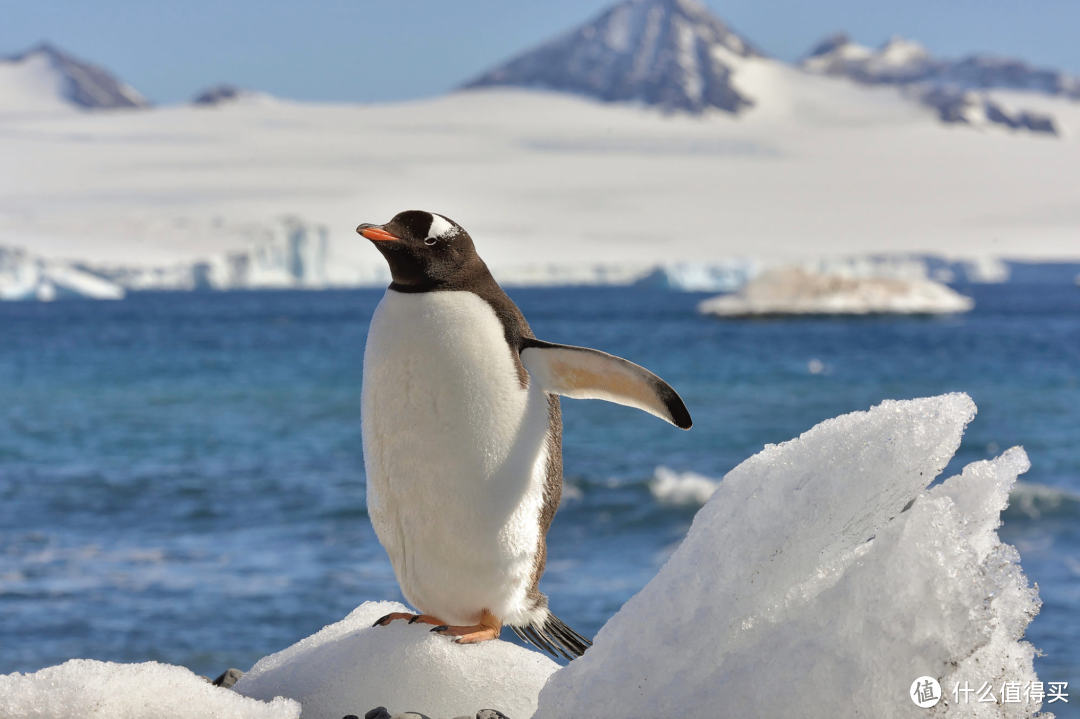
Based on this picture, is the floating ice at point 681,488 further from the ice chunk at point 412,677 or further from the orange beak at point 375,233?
the orange beak at point 375,233

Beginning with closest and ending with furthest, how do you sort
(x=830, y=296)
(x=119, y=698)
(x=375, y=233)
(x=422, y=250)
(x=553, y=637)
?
(x=119, y=698)
(x=375, y=233)
(x=422, y=250)
(x=553, y=637)
(x=830, y=296)

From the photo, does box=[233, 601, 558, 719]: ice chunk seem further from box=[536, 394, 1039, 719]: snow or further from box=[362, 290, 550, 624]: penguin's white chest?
box=[536, 394, 1039, 719]: snow

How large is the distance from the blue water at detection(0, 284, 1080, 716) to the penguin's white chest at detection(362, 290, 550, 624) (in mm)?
4765

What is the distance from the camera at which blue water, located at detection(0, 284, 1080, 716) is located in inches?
324

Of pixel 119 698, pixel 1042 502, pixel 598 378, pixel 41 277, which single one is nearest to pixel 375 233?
pixel 598 378

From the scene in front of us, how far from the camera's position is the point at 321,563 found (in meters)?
9.58

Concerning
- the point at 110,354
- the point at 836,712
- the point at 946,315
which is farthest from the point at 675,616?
the point at 946,315

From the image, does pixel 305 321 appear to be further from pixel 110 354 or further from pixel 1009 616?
pixel 1009 616

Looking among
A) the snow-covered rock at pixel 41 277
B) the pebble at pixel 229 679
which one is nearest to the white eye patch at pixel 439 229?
the pebble at pixel 229 679

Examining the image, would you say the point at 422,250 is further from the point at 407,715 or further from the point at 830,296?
the point at 830,296

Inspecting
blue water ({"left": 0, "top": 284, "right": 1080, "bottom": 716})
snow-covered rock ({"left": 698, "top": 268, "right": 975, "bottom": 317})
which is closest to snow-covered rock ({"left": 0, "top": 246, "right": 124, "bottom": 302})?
blue water ({"left": 0, "top": 284, "right": 1080, "bottom": 716})

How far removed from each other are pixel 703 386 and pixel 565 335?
2876cm

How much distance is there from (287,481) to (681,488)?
5.44m

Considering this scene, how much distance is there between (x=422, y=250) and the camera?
3168 millimetres
